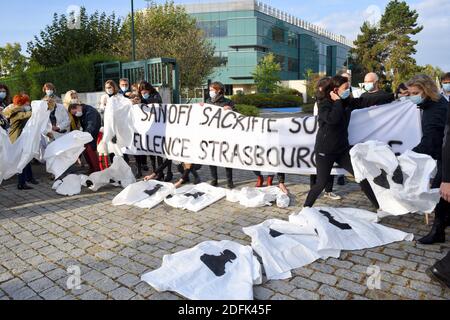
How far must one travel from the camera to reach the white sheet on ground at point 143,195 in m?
6.19

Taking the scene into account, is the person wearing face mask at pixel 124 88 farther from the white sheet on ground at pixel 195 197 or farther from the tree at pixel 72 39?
the tree at pixel 72 39

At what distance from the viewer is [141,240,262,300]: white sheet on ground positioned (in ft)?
10.8

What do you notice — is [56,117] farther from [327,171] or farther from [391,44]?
[391,44]

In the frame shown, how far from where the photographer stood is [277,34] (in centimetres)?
7681

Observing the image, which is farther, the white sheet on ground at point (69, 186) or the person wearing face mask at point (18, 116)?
the person wearing face mask at point (18, 116)

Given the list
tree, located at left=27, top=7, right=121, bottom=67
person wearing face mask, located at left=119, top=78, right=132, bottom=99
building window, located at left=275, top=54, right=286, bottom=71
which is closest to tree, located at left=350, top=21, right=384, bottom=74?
building window, located at left=275, top=54, right=286, bottom=71

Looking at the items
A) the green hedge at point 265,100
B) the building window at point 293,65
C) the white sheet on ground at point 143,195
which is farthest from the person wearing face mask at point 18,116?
the building window at point 293,65

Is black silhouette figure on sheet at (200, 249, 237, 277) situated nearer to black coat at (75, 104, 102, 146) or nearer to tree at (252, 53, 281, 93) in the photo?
black coat at (75, 104, 102, 146)

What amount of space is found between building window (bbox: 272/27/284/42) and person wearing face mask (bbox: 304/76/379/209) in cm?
7374

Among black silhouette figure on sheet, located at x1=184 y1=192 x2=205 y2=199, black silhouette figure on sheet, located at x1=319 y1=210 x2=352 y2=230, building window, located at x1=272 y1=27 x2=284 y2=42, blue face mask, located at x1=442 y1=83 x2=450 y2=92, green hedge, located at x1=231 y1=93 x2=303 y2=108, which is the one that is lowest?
black silhouette figure on sheet, located at x1=319 y1=210 x2=352 y2=230

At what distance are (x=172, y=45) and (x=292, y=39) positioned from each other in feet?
210

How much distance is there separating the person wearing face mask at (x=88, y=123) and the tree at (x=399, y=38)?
2205 inches
